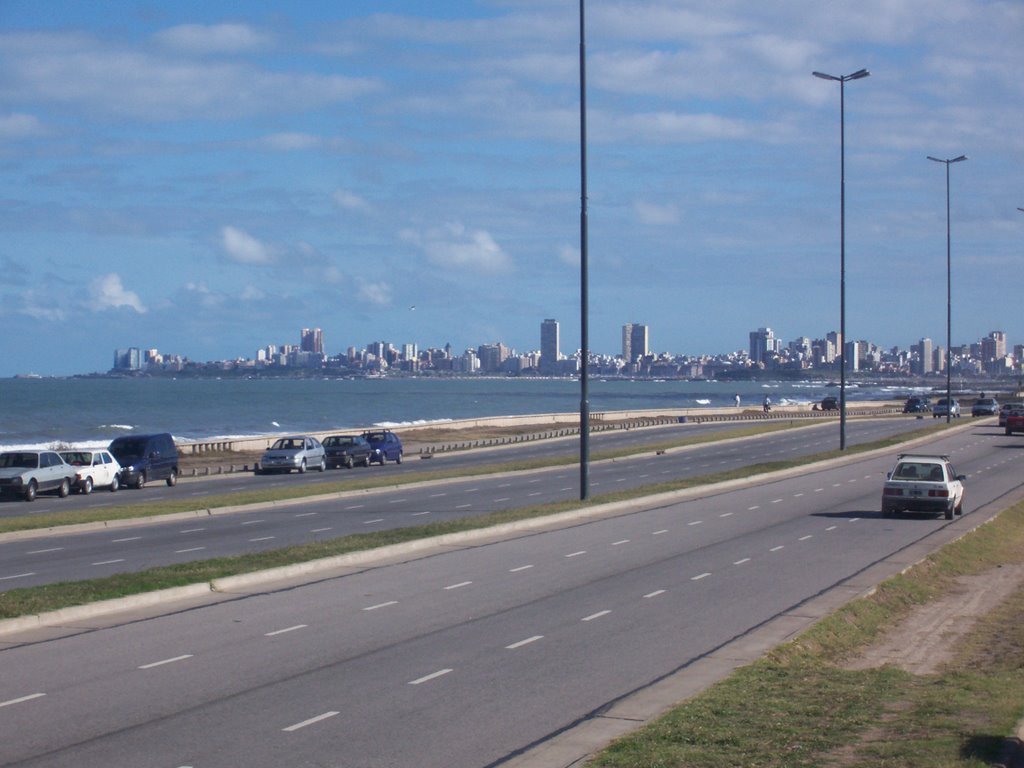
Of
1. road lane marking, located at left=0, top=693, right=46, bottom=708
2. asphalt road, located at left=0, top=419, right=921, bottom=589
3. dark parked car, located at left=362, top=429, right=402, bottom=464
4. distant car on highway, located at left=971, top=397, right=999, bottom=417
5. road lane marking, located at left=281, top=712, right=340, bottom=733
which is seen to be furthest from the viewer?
distant car on highway, located at left=971, top=397, right=999, bottom=417

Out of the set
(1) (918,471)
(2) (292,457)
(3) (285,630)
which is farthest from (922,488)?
(2) (292,457)

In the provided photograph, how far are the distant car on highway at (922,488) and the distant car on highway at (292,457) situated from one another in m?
27.3

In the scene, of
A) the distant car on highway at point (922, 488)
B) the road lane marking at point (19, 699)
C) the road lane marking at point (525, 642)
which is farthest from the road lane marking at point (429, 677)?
the distant car on highway at point (922, 488)

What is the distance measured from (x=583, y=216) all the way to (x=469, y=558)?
11.6 m

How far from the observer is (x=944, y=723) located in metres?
10.0

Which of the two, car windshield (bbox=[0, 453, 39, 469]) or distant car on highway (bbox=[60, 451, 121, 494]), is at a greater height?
car windshield (bbox=[0, 453, 39, 469])

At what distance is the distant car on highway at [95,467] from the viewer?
136 feet

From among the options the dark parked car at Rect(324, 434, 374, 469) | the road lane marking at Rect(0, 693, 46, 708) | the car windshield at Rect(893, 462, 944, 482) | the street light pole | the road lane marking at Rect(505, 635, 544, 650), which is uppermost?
the street light pole

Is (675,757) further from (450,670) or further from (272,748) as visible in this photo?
(450,670)

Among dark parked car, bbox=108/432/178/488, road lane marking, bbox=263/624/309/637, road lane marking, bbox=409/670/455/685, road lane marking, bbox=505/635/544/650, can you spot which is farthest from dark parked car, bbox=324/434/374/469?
road lane marking, bbox=409/670/455/685

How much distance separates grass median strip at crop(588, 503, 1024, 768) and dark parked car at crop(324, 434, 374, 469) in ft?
132

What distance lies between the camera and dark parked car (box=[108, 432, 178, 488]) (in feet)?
144

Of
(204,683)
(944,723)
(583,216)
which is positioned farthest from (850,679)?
(583,216)

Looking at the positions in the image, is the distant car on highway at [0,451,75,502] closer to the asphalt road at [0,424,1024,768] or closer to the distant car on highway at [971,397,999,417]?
the asphalt road at [0,424,1024,768]
